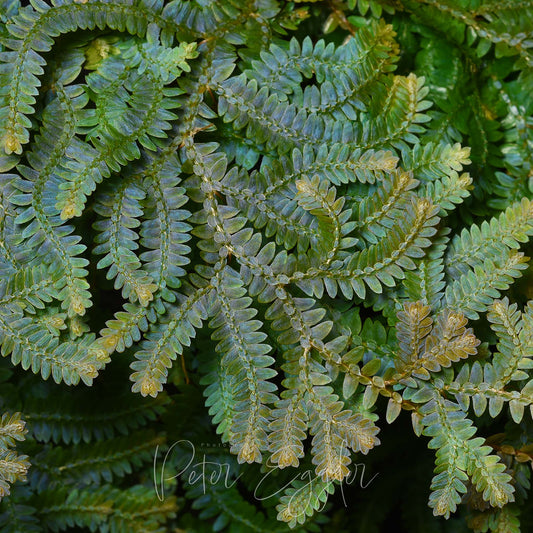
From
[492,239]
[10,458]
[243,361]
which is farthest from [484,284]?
[10,458]

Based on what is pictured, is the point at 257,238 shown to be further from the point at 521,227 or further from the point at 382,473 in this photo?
the point at 382,473

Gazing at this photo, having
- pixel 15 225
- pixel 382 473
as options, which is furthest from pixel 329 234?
pixel 382 473

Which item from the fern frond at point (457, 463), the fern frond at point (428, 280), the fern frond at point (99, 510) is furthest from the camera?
the fern frond at point (99, 510)

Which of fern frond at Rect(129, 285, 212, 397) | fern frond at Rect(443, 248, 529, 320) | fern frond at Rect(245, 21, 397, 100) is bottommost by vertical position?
fern frond at Rect(129, 285, 212, 397)

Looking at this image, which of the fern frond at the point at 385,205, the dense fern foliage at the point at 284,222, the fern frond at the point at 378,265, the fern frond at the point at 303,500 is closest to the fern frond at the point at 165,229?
the dense fern foliage at the point at 284,222

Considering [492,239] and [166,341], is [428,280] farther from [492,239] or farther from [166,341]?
[166,341]

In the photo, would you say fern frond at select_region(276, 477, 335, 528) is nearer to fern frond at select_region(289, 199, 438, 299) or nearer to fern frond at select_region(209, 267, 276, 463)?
fern frond at select_region(209, 267, 276, 463)

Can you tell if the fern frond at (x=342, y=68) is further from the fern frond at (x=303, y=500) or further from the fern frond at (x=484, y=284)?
the fern frond at (x=303, y=500)

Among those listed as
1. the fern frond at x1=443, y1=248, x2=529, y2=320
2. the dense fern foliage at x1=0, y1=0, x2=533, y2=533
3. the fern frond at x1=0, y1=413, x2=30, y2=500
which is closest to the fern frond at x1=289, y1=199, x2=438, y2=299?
the dense fern foliage at x1=0, y1=0, x2=533, y2=533

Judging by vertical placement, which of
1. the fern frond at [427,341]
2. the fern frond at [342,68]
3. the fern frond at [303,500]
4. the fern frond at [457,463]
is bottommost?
the fern frond at [303,500]
